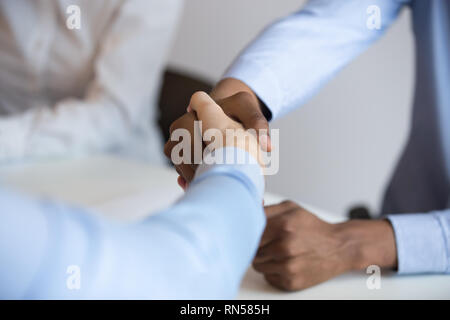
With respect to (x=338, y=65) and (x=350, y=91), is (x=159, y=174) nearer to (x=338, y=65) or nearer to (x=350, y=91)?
(x=338, y=65)

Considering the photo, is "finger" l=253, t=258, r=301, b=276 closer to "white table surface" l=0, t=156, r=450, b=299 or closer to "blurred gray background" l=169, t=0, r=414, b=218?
"white table surface" l=0, t=156, r=450, b=299

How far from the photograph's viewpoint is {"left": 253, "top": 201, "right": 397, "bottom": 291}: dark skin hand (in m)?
0.33

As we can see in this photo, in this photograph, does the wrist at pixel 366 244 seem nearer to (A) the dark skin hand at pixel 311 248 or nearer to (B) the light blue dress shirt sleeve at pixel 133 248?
(A) the dark skin hand at pixel 311 248

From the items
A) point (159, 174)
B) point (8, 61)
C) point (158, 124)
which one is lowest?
point (159, 174)

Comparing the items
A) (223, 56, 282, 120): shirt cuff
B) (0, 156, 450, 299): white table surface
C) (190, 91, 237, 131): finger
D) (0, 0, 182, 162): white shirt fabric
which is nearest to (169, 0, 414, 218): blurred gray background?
(0, 0, 182, 162): white shirt fabric

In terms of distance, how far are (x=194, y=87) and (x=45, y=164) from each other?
25 centimetres

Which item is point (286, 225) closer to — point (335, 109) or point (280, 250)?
point (280, 250)

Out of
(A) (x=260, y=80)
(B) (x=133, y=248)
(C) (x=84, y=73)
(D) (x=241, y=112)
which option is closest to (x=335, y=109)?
(C) (x=84, y=73)

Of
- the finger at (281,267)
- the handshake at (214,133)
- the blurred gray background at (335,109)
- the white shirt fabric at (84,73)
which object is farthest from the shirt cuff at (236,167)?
the blurred gray background at (335,109)

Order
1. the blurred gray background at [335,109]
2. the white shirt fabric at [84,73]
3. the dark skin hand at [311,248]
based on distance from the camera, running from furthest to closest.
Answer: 1. the blurred gray background at [335,109]
2. the white shirt fabric at [84,73]
3. the dark skin hand at [311,248]

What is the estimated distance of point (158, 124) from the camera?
2.91 ft

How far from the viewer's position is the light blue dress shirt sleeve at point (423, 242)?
355mm
